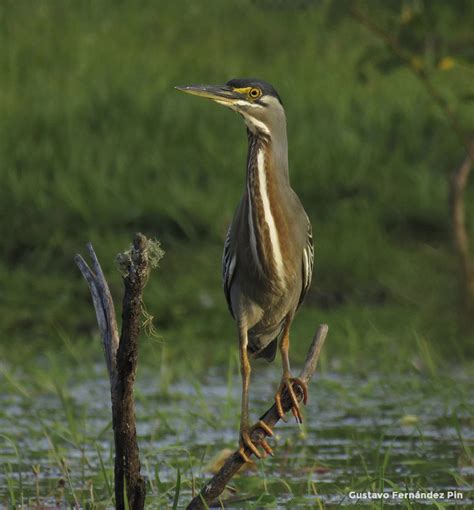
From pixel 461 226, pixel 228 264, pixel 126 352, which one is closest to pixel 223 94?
pixel 228 264

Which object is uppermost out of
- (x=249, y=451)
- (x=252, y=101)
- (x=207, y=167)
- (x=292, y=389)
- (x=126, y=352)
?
(x=252, y=101)

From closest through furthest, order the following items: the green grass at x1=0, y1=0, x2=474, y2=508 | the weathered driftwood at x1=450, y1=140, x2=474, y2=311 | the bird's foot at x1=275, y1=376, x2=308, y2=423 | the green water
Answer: the bird's foot at x1=275, y1=376, x2=308, y2=423 < the green water < the green grass at x1=0, y1=0, x2=474, y2=508 < the weathered driftwood at x1=450, y1=140, x2=474, y2=311

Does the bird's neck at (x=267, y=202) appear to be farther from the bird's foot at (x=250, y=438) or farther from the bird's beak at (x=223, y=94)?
the bird's foot at (x=250, y=438)

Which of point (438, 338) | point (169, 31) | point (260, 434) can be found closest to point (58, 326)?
point (438, 338)

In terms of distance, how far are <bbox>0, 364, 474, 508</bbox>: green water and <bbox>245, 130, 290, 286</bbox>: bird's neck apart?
0.77 m

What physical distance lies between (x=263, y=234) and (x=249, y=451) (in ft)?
2.23

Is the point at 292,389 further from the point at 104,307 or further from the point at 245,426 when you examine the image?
the point at 104,307

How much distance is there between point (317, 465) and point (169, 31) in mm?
6770

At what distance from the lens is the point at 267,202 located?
4473 mm

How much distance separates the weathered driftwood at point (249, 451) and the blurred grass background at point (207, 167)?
197cm

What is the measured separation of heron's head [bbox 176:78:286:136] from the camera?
4520 millimetres

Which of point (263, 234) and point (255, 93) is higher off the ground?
point (255, 93)

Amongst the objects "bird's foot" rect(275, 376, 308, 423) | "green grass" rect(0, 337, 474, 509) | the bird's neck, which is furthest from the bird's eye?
"green grass" rect(0, 337, 474, 509)

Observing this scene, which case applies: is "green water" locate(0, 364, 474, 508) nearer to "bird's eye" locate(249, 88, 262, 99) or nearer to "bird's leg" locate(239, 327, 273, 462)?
"bird's leg" locate(239, 327, 273, 462)
